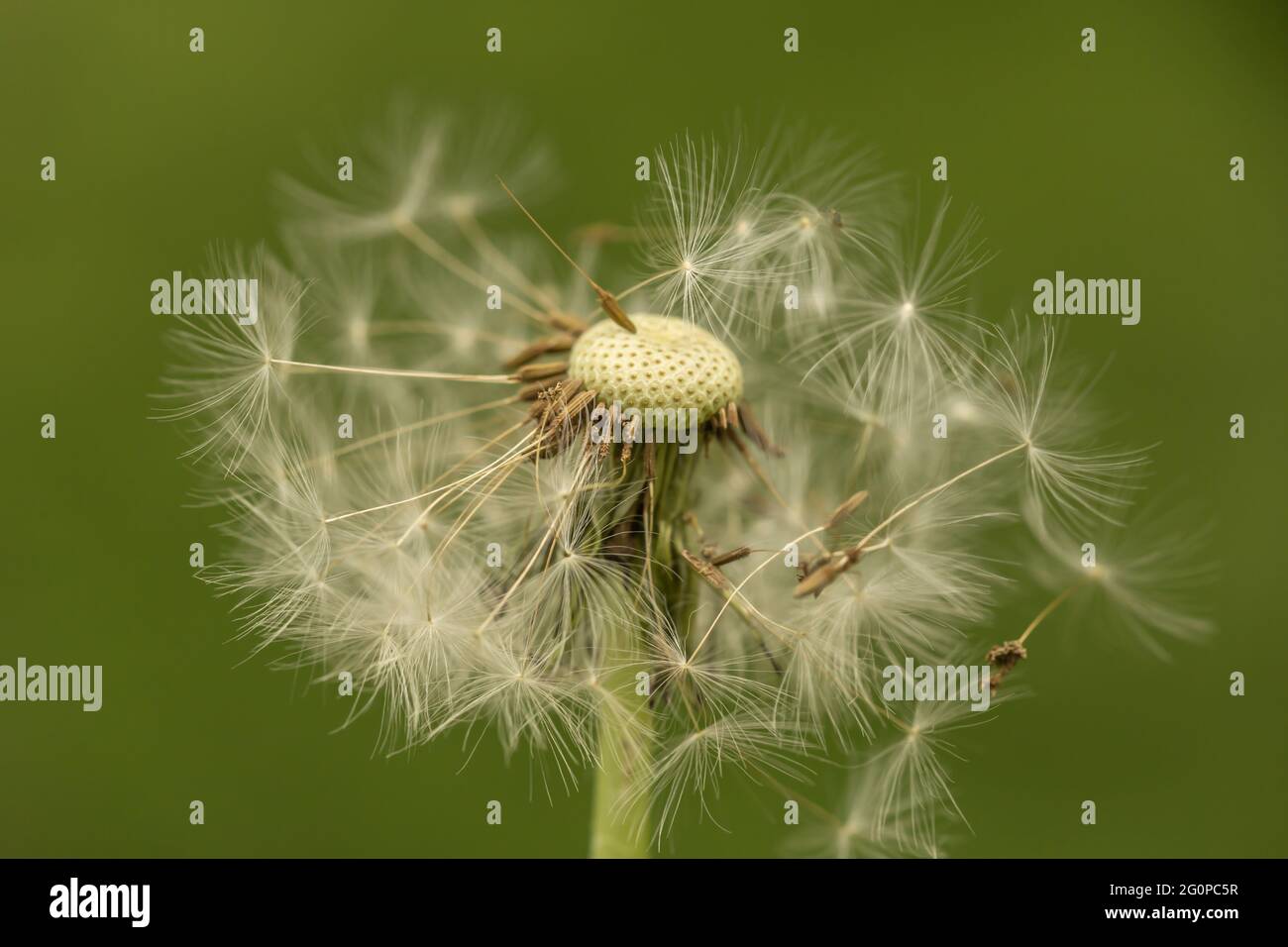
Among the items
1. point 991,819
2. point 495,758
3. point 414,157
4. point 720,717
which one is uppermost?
point 414,157

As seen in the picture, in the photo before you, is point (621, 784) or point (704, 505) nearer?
point (621, 784)

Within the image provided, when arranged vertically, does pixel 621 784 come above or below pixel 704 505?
below

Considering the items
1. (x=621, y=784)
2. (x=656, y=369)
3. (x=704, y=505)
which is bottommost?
(x=621, y=784)

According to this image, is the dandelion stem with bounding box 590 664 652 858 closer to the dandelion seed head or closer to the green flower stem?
the green flower stem

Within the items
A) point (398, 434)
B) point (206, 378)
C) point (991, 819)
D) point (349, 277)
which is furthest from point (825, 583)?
point (991, 819)

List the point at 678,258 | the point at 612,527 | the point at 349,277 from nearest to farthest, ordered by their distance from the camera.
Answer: the point at 612,527 < the point at 678,258 < the point at 349,277

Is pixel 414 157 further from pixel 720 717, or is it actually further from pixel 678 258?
pixel 720 717

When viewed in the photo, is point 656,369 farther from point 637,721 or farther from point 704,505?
point 637,721

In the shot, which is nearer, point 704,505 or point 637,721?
point 637,721

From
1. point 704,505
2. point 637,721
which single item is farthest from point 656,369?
point 637,721

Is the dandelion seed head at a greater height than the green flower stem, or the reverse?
the dandelion seed head

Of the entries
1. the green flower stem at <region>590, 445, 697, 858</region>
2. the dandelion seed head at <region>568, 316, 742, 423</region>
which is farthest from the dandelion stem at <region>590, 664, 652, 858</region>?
the dandelion seed head at <region>568, 316, 742, 423</region>
